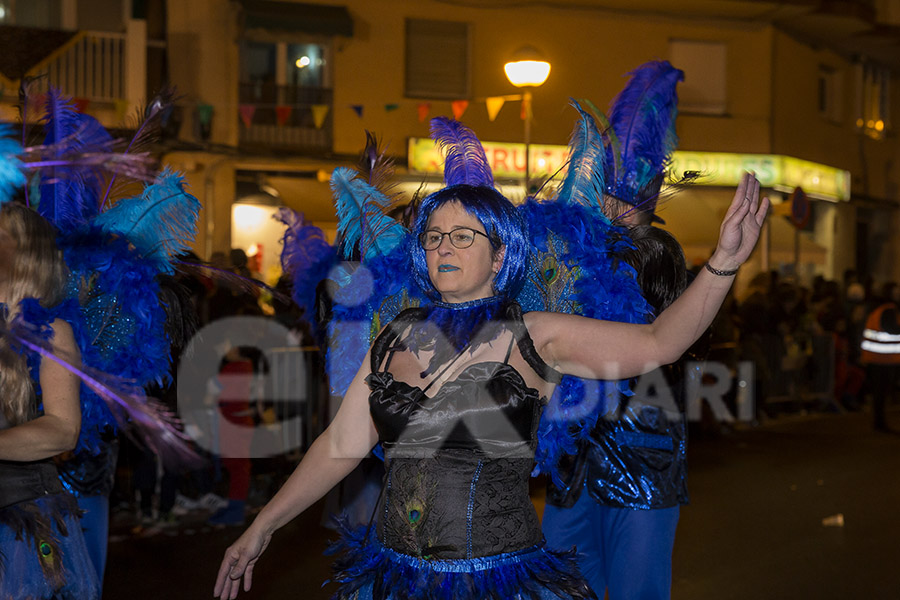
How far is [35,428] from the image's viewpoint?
9.28 feet

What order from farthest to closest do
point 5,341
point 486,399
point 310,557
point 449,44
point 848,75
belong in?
point 848,75 < point 449,44 < point 310,557 < point 5,341 < point 486,399

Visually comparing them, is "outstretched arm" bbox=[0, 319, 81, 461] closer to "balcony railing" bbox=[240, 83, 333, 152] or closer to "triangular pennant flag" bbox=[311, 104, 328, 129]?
"triangular pennant flag" bbox=[311, 104, 328, 129]

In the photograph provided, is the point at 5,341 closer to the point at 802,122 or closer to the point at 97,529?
the point at 97,529

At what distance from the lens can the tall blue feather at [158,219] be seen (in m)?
3.92

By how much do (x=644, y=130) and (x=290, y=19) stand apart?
12446 millimetres

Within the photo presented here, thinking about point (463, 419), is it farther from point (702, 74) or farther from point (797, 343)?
point (702, 74)

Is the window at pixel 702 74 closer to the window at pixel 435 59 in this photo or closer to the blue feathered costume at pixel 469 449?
the window at pixel 435 59

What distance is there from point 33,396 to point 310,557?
3.55m

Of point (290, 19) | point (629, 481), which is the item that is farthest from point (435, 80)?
point (629, 481)

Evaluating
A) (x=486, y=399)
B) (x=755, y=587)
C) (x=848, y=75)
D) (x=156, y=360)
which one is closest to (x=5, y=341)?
(x=156, y=360)

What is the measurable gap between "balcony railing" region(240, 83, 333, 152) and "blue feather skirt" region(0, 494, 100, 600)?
1367cm

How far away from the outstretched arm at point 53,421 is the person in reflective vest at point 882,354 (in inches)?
404

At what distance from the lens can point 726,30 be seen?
19.3 meters

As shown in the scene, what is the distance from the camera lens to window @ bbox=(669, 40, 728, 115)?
1927 cm
